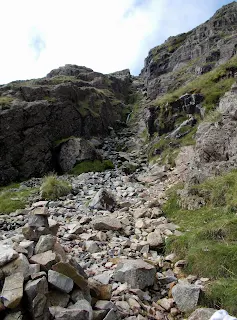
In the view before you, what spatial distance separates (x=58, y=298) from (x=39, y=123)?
31.1 m

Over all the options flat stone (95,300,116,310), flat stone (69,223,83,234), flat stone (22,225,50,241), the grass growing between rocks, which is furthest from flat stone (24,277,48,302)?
flat stone (69,223,83,234)

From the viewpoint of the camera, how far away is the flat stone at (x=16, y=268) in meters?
5.49

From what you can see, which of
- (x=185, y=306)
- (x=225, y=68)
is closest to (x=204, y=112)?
(x=225, y=68)

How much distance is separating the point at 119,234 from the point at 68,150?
23186 millimetres

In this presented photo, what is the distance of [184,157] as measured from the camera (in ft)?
65.7

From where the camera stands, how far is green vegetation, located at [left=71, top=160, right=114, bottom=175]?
29.4 m

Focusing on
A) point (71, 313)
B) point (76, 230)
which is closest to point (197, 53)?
point (76, 230)

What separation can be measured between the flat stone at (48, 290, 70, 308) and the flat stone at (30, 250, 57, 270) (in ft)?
1.72

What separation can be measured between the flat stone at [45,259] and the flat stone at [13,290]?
580 millimetres

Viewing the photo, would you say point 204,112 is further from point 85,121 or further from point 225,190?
point 85,121

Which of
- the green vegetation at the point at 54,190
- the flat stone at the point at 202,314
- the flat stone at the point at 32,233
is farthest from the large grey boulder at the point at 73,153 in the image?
the flat stone at the point at 202,314

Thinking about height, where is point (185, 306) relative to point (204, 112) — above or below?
below

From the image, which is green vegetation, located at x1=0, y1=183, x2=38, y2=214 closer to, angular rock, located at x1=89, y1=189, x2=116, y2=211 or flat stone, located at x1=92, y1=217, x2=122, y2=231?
angular rock, located at x1=89, y1=189, x2=116, y2=211

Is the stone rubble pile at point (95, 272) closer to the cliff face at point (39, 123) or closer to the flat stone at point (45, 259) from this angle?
the flat stone at point (45, 259)
